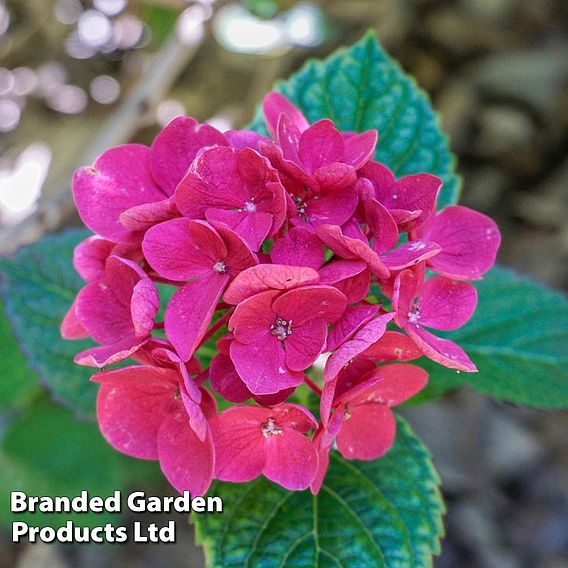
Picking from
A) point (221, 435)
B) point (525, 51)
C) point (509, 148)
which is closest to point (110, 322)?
point (221, 435)

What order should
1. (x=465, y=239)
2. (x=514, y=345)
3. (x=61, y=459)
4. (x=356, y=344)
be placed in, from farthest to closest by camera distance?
(x=61, y=459) < (x=514, y=345) < (x=465, y=239) < (x=356, y=344)

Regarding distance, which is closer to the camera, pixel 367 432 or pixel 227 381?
pixel 227 381

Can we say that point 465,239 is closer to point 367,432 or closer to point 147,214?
point 367,432

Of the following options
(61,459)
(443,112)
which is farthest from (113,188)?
(443,112)

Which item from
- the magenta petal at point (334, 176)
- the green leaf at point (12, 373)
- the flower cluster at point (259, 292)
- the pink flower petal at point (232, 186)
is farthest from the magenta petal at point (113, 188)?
the green leaf at point (12, 373)

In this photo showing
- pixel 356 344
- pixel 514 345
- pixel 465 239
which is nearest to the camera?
pixel 356 344

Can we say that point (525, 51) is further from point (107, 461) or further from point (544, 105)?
point (107, 461)
